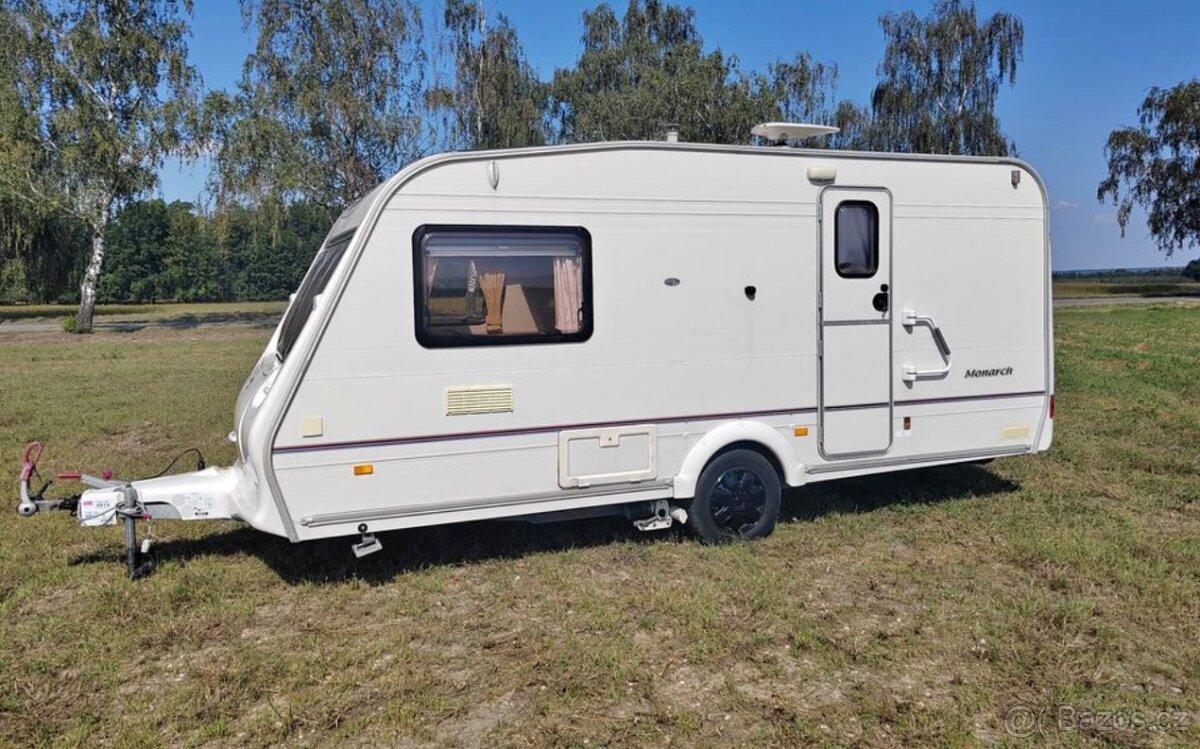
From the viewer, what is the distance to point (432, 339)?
500 centimetres

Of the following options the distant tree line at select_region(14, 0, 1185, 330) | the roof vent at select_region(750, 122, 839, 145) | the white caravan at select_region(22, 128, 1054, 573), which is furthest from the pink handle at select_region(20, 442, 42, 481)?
the distant tree line at select_region(14, 0, 1185, 330)

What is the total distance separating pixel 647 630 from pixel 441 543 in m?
1.96

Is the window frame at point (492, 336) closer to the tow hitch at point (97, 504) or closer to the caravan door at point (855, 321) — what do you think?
the caravan door at point (855, 321)

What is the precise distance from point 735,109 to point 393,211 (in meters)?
26.8

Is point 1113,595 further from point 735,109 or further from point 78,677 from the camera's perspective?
point 735,109

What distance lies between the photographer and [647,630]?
4578 mm

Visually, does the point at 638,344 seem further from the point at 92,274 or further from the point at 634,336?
the point at 92,274

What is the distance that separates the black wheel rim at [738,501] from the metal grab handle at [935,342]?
4.40 feet

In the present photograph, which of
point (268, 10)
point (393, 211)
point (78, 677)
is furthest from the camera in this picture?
point (268, 10)

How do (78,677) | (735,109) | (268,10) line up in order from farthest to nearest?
1. (735,109)
2. (268,10)
3. (78,677)

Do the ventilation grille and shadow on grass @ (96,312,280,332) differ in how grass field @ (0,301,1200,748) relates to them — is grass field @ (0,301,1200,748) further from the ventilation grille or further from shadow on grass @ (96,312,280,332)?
shadow on grass @ (96,312,280,332)

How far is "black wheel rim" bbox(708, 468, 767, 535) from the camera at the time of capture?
577 cm

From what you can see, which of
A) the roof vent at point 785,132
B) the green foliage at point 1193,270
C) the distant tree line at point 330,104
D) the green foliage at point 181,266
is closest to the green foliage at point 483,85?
the distant tree line at point 330,104

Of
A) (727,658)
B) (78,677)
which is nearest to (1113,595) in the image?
(727,658)
